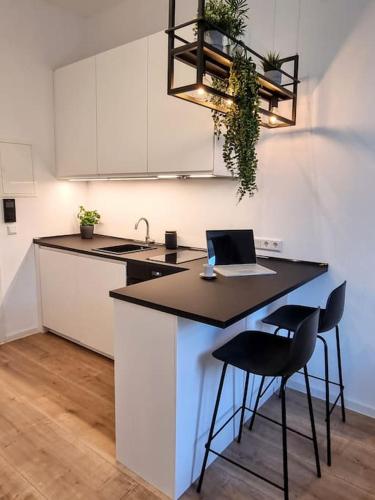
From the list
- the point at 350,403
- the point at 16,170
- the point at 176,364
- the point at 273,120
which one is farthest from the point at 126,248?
the point at 350,403

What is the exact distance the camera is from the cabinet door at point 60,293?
10.3ft

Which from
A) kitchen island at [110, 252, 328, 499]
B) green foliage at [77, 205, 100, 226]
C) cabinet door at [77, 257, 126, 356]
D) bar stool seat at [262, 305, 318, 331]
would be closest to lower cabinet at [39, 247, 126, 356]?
cabinet door at [77, 257, 126, 356]

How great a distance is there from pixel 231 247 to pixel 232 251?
1.1 inches

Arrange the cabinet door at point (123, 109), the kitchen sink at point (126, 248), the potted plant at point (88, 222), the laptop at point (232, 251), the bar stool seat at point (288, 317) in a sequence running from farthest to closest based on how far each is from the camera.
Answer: the potted plant at point (88, 222) → the kitchen sink at point (126, 248) → the cabinet door at point (123, 109) → the laptop at point (232, 251) → the bar stool seat at point (288, 317)

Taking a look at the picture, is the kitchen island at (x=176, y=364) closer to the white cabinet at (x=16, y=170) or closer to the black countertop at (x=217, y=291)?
the black countertop at (x=217, y=291)

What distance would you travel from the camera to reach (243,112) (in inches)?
68.4

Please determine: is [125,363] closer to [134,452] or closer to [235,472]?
[134,452]

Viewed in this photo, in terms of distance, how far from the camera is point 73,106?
3281 mm

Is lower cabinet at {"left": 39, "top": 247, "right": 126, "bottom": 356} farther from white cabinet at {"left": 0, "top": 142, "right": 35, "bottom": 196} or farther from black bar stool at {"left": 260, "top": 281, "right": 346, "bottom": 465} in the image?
black bar stool at {"left": 260, "top": 281, "right": 346, "bottom": 465}

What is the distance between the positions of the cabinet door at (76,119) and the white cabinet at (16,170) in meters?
0.29

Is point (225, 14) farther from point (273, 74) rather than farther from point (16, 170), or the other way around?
point (16, 170)

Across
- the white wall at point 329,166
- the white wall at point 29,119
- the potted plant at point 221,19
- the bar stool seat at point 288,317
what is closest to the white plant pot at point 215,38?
the potted plant at point 221,19

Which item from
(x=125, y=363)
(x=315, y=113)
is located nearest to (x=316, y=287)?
(x=315, y=113)

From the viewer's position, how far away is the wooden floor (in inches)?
67.6
